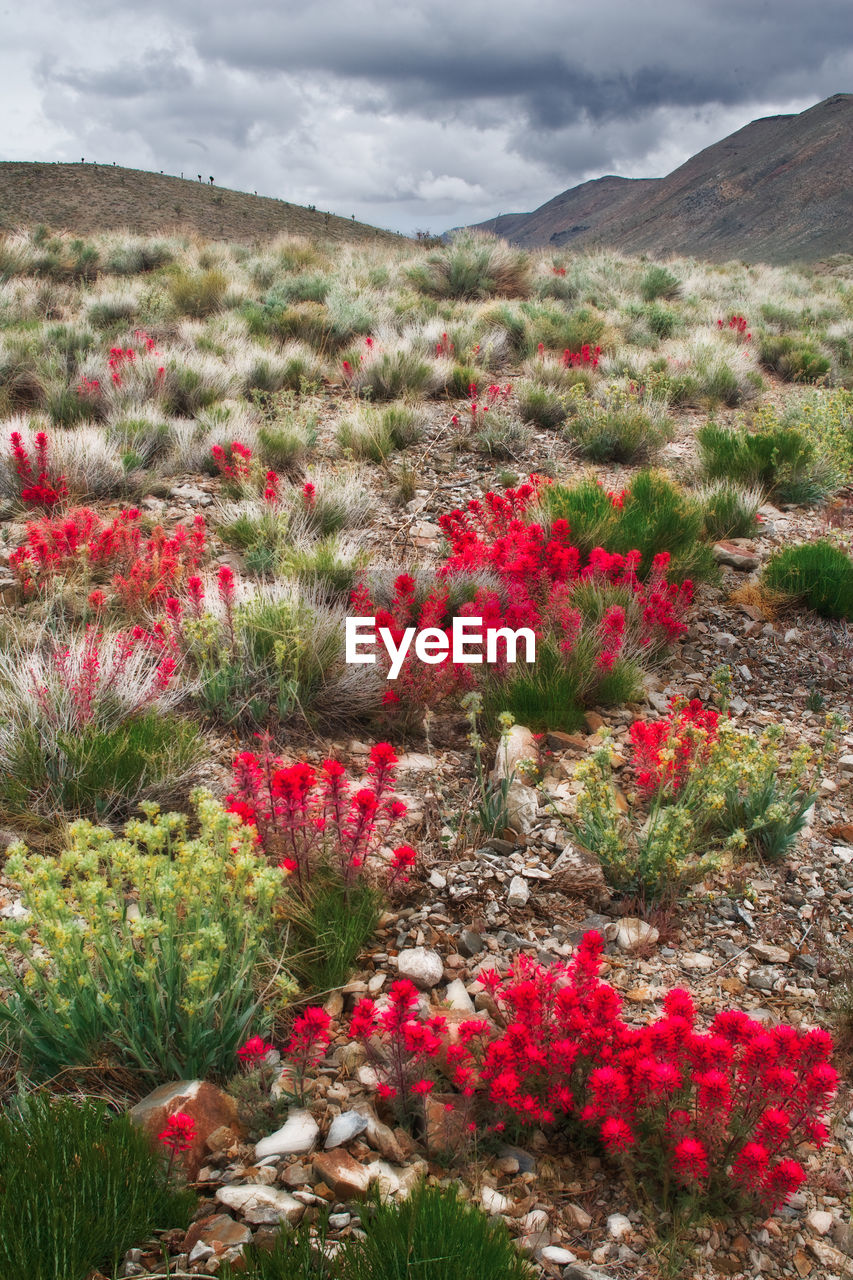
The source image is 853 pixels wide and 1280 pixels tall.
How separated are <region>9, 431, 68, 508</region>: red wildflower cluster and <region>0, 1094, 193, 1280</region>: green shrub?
4.65m

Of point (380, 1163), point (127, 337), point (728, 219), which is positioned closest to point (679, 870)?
point (380, 1163)

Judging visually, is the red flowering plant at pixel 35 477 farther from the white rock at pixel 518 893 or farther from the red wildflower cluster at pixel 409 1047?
the red wildflower cluster at pixel 409 1047

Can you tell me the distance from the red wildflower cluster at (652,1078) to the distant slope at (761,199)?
3337 inches

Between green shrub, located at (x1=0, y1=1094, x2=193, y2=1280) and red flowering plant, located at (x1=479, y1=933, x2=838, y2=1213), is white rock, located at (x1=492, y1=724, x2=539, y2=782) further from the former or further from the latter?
green shrub, located at (x1=0, y1=1094, x2=193, y2=1280)

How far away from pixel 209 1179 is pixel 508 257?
16.5 m

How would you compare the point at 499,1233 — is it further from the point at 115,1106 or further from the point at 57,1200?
the point at 115,1106

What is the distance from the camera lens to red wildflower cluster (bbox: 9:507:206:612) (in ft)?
14.3

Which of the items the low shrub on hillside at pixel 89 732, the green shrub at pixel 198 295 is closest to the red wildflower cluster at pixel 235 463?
the low shrub on hillside at pixel 89 732

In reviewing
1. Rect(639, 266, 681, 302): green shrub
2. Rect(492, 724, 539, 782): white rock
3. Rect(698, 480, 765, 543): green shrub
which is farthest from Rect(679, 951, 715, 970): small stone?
Rect(639, 266, 681, 302): green shrub

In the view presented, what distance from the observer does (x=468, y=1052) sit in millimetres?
2004

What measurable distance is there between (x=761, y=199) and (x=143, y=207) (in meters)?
98.4

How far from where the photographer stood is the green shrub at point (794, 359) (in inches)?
420

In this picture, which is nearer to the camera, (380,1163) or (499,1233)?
(499,1233)

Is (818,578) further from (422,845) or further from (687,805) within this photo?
(422,845)
